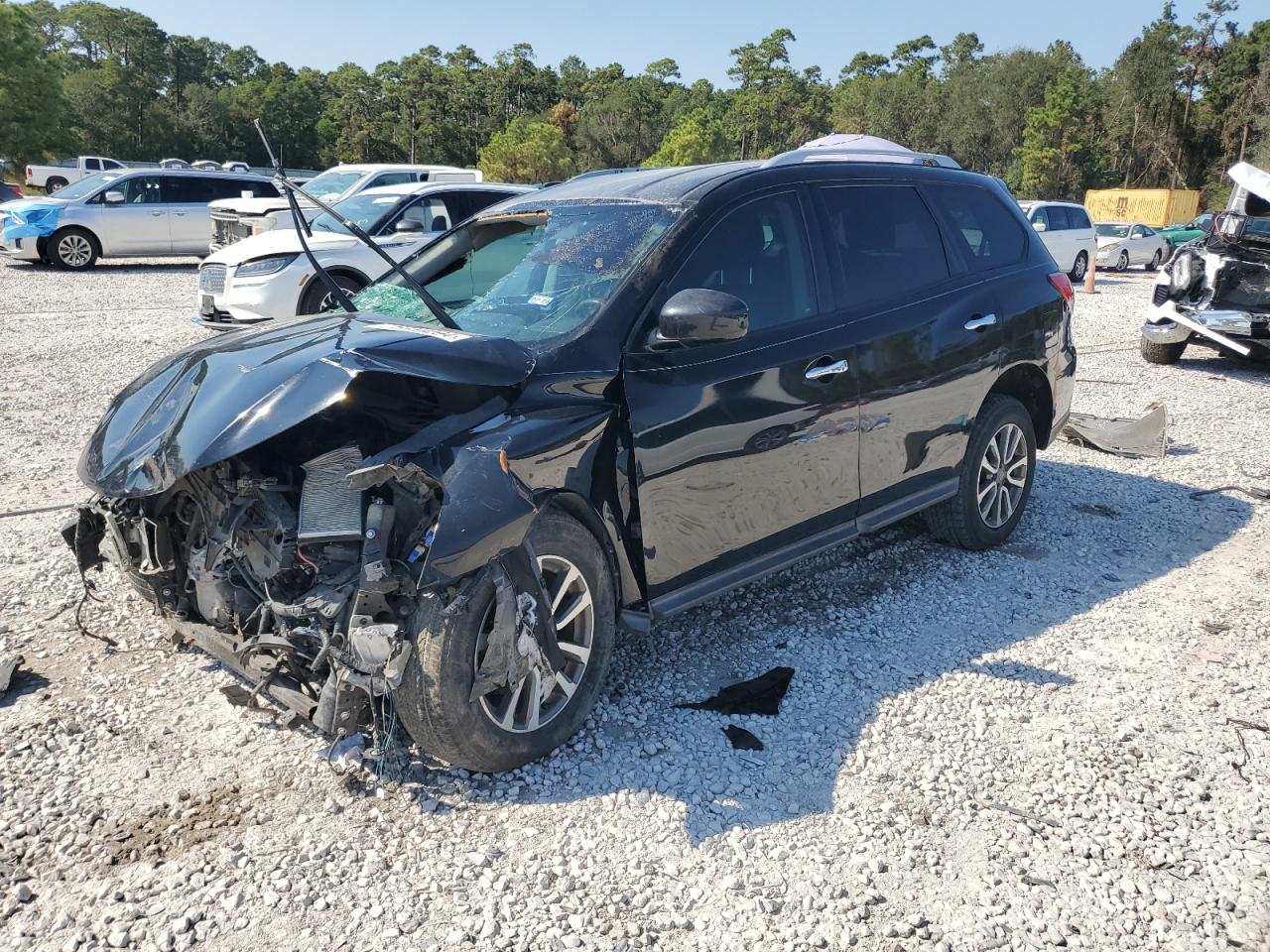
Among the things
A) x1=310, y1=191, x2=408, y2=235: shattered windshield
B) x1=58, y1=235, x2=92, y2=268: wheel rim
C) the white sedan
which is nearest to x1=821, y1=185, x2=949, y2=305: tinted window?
x1=310, y1=191, x2=408, y2=235: shattered windshield

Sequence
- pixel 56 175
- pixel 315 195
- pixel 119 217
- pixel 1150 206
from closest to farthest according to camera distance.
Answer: pixel 315 195
pixel 119 217
pixel 56 175
pixel 1150 206

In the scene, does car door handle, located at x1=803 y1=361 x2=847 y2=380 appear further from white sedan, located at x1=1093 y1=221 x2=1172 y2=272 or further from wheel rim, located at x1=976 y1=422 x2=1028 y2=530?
white sedan, located at x1=1093 y1=221 x2=1172 y2=272

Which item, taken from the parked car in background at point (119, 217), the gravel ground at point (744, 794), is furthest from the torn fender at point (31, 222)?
the gravel ground at point (744, 794)

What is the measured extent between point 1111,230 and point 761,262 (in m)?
27.8

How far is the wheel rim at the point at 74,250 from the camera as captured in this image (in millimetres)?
17625

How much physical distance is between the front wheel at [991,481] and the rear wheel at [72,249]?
700 inches

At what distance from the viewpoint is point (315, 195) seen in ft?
43.0

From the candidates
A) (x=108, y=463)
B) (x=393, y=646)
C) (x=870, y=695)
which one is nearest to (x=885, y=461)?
(x=870, y=695)

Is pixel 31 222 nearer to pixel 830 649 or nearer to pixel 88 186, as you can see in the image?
pixel 88 186

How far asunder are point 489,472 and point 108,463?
136 centimetres

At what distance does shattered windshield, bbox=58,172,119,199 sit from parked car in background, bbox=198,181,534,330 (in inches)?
322

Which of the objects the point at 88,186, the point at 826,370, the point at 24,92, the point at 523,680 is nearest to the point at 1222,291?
the point at 826,370

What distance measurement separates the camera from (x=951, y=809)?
10.1 feet

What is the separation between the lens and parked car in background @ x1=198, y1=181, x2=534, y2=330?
9859 millimetres
